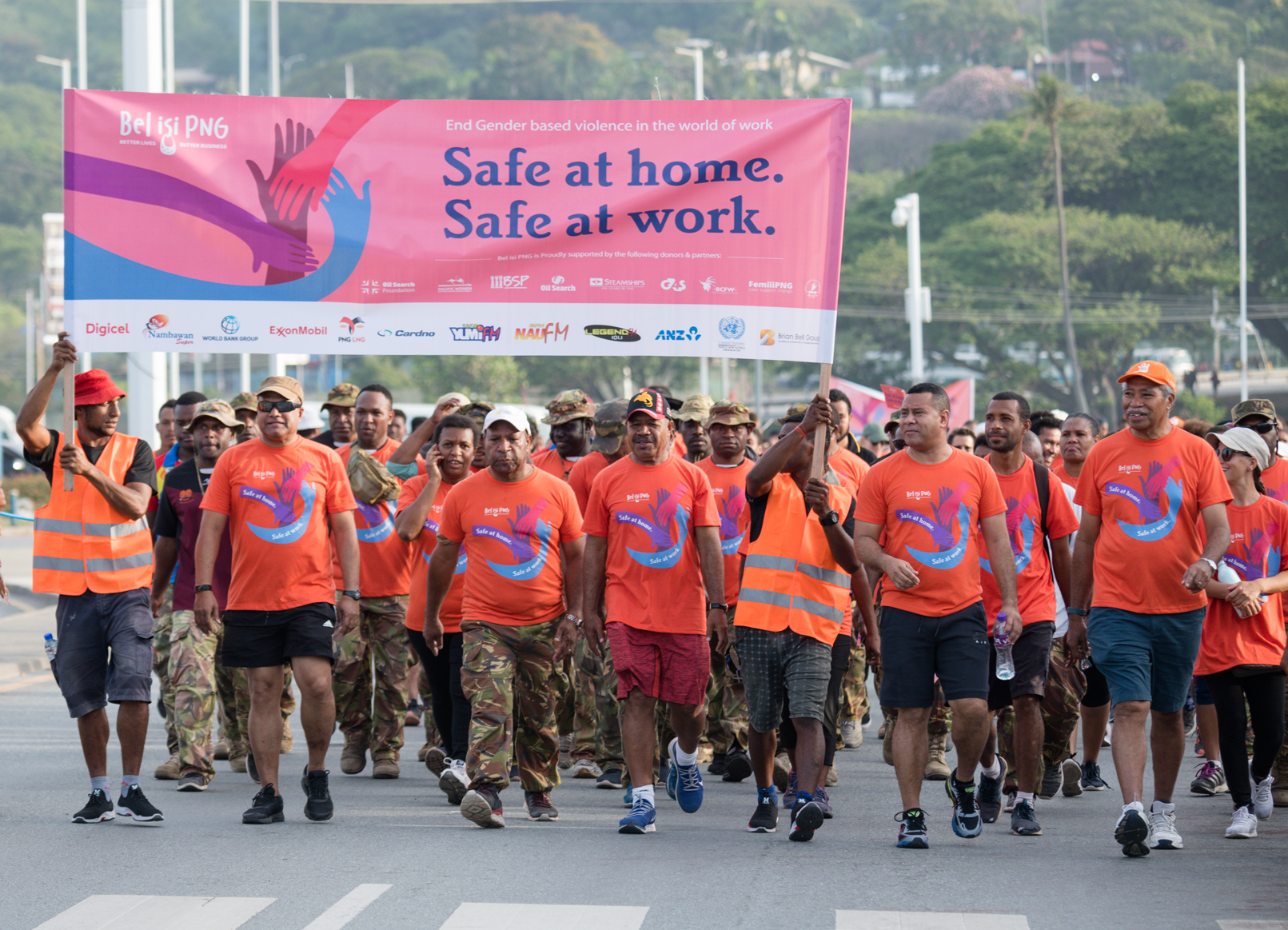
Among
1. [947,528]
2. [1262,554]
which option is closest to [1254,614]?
[1262,554]

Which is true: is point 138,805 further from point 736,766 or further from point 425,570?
point 736,766

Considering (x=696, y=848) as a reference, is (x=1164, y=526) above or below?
above

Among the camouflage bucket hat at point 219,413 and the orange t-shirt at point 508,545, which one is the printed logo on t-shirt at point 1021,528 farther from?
the camouflage bucket hat at point 219,413

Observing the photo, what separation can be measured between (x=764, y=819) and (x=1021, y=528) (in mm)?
1949

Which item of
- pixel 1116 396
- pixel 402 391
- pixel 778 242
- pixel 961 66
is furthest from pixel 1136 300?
pixel 961 66

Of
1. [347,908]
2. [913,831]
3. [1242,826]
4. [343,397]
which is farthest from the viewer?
[343,397]

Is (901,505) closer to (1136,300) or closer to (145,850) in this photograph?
(145,850)

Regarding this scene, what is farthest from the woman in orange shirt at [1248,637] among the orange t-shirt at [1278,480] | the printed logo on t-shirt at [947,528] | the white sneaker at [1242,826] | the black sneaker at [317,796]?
the black sneaker at [317,796]

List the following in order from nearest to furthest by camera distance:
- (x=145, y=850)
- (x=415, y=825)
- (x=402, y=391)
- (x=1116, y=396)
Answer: (x=145, y=850), (x=415, y=825), (x=1116, y=396), (x=402, y=391)

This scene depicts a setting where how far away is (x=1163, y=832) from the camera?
746 centimetres

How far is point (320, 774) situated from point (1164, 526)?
4115mm

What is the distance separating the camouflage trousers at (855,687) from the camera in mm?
10828

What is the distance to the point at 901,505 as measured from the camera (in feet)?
24.9

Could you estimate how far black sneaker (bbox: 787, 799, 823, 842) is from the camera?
750 centimetres
